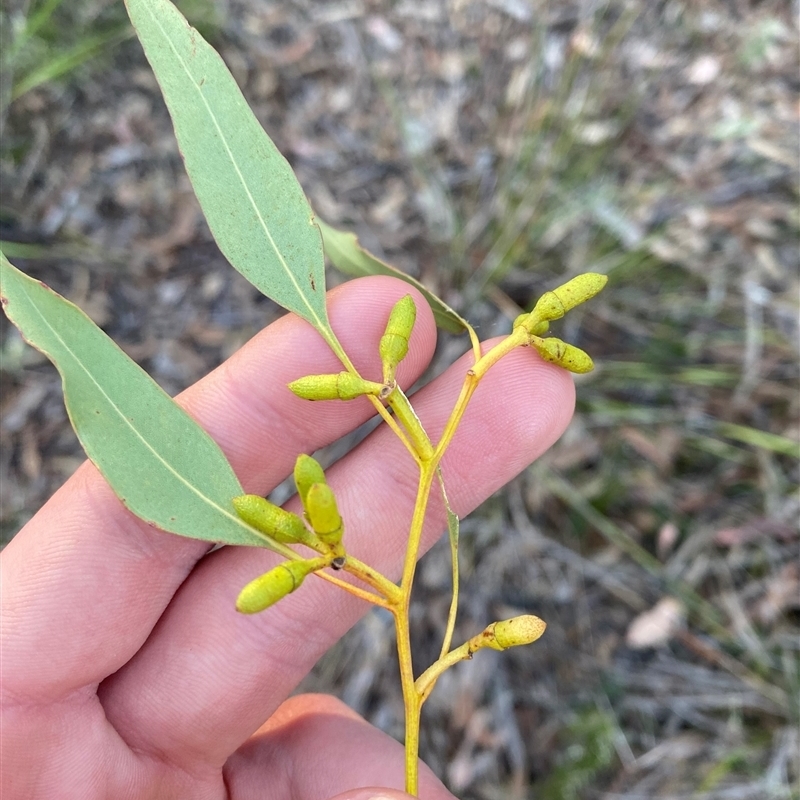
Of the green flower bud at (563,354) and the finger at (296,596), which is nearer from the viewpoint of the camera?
the green flower bud at (563,354)

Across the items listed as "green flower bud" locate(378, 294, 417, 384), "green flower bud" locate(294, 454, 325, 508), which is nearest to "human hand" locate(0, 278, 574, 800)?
"green flower bud" locate(378, 294, 417, 384)

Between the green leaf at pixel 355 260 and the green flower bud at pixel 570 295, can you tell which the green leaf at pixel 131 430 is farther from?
the green flower bud at pixel 570 295

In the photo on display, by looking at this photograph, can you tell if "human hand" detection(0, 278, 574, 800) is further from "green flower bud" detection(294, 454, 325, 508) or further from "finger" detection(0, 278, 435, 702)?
"green flower bud" detection(294, 454, 325, 508)

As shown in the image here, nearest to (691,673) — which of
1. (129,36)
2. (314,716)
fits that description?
(314,716)

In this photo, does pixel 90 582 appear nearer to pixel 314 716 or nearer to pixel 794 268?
pixel 314 716

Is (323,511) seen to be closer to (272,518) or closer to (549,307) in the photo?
(272,518)

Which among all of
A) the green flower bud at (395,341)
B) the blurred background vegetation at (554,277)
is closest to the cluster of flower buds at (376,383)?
the green flower bud at (395,341)
